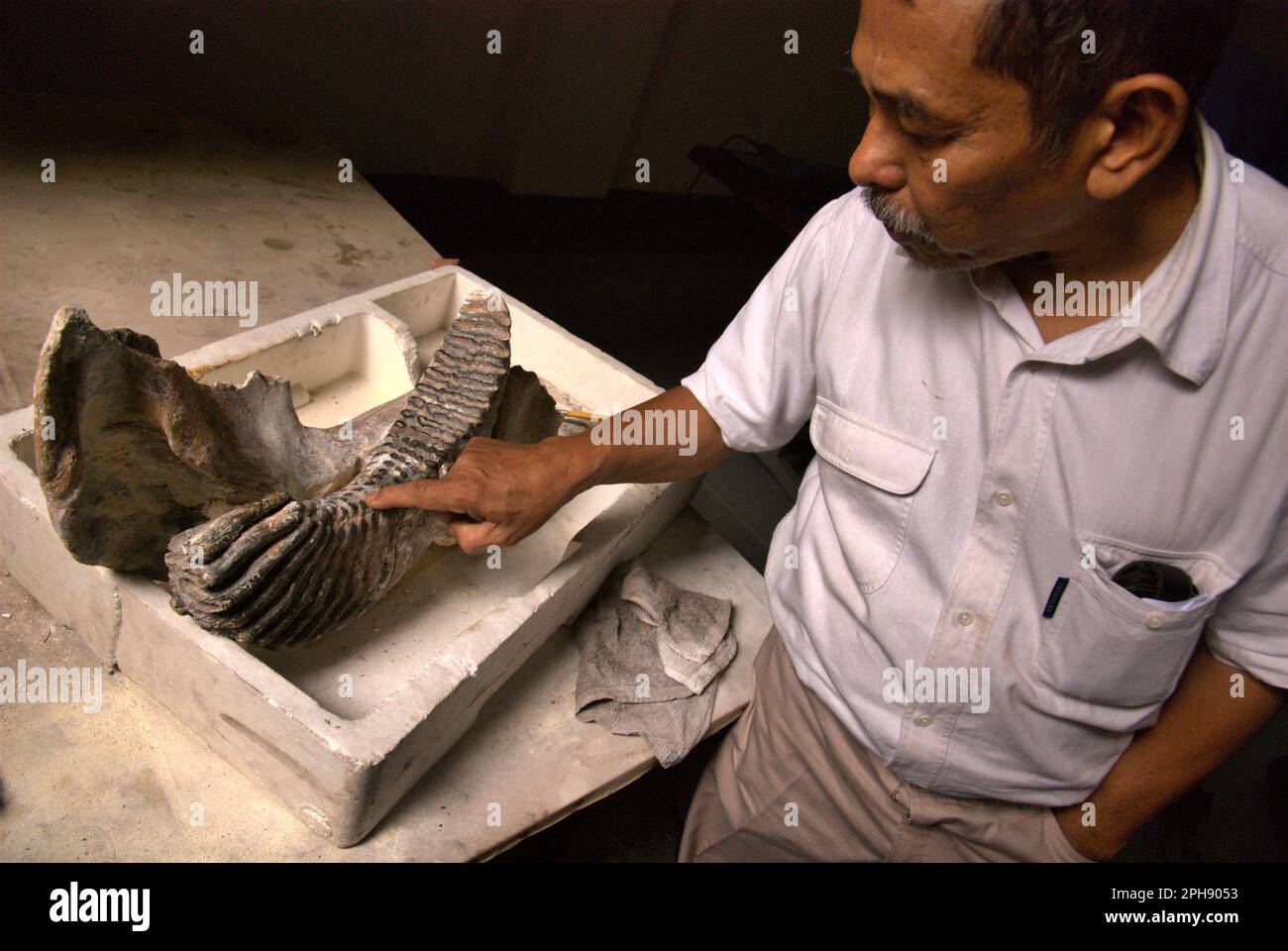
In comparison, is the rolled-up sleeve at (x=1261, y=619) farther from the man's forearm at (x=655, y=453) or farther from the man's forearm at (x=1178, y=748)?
the man's forearm at (x=655, y=453)

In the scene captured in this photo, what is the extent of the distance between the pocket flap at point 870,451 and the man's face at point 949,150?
311mm

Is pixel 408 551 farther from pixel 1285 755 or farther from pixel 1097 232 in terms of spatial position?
pixel 1285 755

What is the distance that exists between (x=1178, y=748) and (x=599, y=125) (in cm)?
313

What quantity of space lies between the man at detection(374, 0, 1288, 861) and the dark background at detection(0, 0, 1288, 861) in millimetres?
1043

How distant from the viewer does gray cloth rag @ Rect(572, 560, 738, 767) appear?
1.96 m

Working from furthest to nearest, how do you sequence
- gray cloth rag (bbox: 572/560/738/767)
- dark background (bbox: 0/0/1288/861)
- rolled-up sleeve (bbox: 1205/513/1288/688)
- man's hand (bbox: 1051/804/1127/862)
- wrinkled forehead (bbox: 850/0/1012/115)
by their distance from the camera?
dark background (bbox: 0/0/1288/861) < gray cloth rag (bbox: 572/560/738/767) < man's hand (bbox: 1051/804/1127/862) < rolled-up sleeve (bbox: 1205/513/1288/688) < wrinkled forehead (bbox: 850/0/1012/115)

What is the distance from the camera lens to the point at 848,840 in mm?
1837

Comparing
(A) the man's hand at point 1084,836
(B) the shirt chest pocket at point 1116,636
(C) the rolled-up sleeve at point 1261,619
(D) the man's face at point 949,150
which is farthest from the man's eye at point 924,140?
(A) the man's hand at point 1084,836

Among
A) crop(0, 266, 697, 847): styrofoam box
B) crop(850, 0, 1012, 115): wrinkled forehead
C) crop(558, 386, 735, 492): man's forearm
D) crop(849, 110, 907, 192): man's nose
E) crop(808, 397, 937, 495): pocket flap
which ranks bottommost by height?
crop(0, 266, 697, 847): styrofoam box

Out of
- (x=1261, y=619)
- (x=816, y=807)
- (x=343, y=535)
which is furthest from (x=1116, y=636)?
(x=343, y=535)

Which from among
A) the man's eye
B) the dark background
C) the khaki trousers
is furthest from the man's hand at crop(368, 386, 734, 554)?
the dark background

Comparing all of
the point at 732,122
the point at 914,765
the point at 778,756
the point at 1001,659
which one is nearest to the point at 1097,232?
the point at 1001,659

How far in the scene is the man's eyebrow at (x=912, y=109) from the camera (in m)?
1.19

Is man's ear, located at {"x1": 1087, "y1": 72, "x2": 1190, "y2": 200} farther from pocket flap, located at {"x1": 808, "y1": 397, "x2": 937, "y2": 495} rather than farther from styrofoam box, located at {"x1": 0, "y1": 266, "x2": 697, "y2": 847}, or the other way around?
styrofoam box, located at {"x1": 0, "y1": 266, "x2": 697, "y2": 847}
